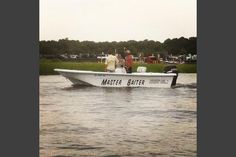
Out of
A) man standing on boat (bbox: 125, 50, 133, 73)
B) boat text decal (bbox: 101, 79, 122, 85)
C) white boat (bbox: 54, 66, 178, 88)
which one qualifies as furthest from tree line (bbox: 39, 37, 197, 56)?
boat text decal (bbox: 101, 79, 122, 85)

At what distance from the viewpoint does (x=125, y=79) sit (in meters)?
9.38

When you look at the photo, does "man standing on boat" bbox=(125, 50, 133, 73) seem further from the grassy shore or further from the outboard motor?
the outboard motor

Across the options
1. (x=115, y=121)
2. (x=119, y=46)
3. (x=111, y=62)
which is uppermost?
(x=119, y=46)

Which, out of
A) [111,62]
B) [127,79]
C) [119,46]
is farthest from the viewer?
[127,79]

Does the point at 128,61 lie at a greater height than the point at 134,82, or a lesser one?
greater

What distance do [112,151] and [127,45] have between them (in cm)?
157

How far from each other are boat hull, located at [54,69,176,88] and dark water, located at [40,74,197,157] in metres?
0.11

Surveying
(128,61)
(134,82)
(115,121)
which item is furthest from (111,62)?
(115,121)

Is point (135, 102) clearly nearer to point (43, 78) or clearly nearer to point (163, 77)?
point (163, 77)

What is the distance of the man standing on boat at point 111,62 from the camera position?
923cm

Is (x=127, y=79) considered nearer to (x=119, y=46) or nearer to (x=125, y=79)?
(x=125, y=79)

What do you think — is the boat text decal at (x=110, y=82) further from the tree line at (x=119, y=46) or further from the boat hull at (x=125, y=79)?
the tree line at (x=119, y=46)

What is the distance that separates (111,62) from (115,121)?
0.91 m

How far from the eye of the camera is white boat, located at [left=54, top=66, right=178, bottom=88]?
9273 mm
